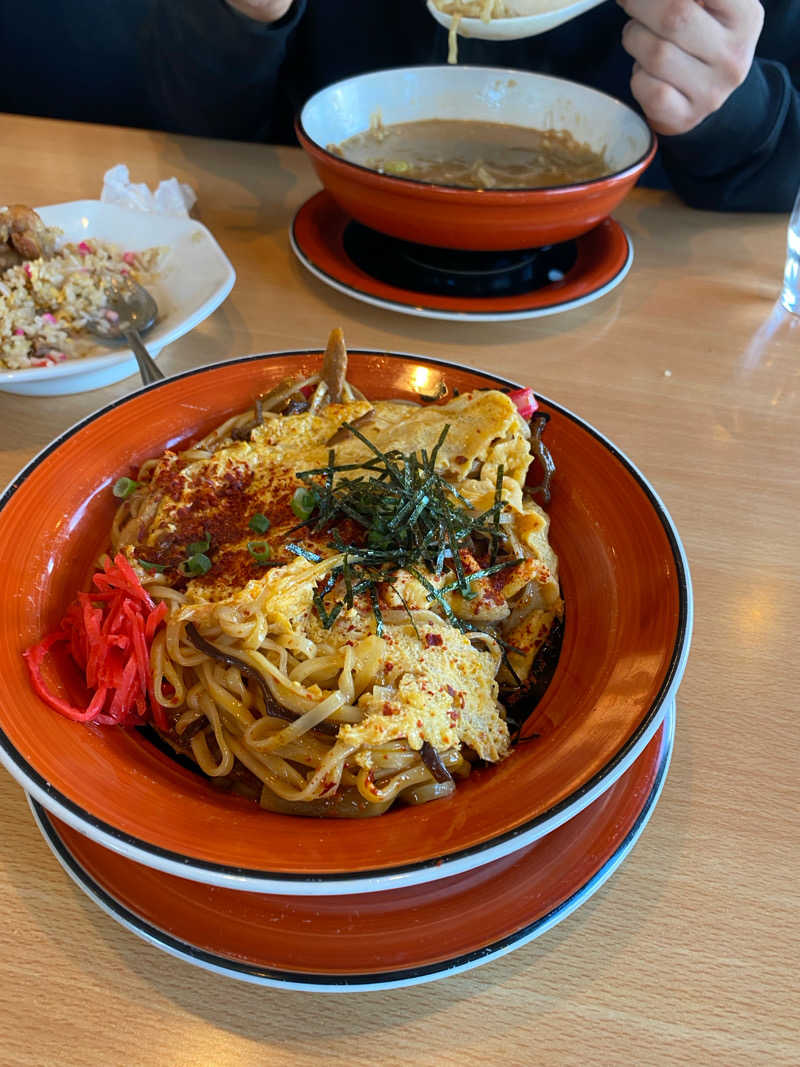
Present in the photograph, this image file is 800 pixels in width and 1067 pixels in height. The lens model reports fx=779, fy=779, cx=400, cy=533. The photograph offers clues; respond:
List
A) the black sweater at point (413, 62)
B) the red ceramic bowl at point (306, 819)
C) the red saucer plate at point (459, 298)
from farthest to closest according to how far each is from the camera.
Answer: the black sweater at point (413, 62), the red saucer plate at point (459, 298), the red ceramic bowl at point (306, 819)

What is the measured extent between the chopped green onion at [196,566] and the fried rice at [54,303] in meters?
0.73

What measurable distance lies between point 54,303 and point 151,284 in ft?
0.86

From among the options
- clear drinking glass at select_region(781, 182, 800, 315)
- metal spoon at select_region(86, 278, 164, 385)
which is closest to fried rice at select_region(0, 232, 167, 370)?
metal spoon at select_region(86, 278, 164, 385)

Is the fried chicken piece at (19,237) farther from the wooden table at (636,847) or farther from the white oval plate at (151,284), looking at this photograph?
the wooden table at (636,847)

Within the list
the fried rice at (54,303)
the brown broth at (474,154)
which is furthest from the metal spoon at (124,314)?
the brown broth at (474,154)

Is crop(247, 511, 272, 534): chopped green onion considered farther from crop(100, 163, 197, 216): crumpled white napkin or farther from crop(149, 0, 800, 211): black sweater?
crop(149, 0, 800, 211): black sweater

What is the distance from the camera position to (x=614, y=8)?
2.94 metres

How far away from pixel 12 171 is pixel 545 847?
274 cm

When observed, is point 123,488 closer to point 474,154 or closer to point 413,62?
point 474,154

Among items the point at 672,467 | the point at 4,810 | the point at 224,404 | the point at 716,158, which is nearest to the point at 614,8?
the point at 716,158

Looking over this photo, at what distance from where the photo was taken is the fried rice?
1694mm

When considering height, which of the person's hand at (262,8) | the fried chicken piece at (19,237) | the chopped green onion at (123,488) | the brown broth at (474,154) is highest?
the person's hand at (262,8)

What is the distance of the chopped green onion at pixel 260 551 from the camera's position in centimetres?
120

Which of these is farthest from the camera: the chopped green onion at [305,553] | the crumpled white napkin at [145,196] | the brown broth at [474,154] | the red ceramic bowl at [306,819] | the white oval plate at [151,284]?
the crumpled white napkin at [145,196]
